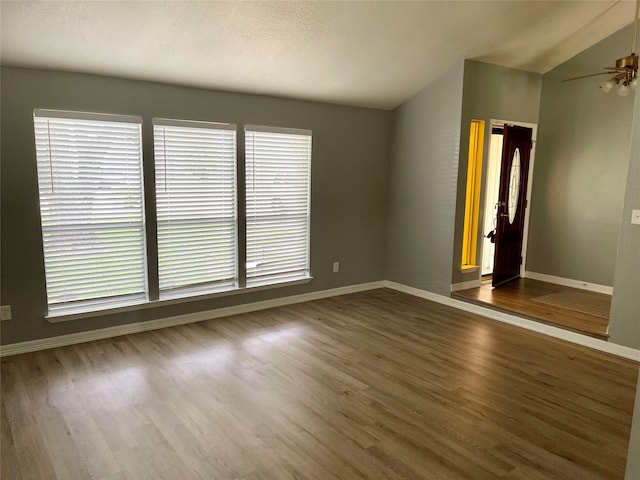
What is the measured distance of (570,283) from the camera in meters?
5.77

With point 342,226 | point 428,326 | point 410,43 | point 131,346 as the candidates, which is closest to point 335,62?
point 410,43

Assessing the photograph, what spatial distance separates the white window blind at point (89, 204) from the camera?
366 cm

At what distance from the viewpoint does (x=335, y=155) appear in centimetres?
541

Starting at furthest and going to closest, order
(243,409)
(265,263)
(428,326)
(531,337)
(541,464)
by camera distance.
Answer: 1. (265,263)
2. (428,326)
3. (531,337)
4. (243,409)
5. (541,464)

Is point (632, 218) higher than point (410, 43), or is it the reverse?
point (410, 43)

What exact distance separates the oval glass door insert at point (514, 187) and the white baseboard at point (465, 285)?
0.98 meters

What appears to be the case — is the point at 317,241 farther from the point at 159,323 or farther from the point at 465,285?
the point at 159,323

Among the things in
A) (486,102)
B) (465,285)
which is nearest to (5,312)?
(465,285)

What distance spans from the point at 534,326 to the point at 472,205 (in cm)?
184

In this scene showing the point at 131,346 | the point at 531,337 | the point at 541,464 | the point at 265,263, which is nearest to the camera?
the point at 541,464

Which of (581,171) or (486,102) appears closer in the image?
(486,102)

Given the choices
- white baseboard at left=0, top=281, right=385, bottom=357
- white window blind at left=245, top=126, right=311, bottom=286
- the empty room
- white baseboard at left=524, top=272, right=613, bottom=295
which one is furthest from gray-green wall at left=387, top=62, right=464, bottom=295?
white baseboard at left=524, top=272, right=613, bottom=295

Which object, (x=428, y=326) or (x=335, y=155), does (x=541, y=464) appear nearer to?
(x=428, y=326)

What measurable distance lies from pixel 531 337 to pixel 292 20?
3.54 metres
